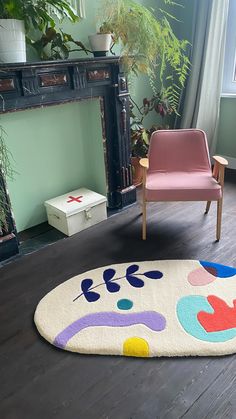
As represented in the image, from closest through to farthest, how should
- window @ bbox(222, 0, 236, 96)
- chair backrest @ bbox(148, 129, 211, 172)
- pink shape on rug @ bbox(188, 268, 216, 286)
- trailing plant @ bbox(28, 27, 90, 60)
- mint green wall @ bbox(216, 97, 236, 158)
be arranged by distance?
pink shape on rug @ bbox(188, 268, 216, 286), trailing plant @ bbox(28, 27, 90, 60), chair backrest @ bbox(148, 129, 211, 172), window @ bbox(222, 0, 236, 96), mint green wall @ bbox(216, 97, 236, 158)

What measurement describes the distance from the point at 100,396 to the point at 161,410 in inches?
9.8

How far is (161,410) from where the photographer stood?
49.2 inches

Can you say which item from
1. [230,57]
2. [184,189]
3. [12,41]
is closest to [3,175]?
[12,41]

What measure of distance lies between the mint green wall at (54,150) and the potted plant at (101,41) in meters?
0.18

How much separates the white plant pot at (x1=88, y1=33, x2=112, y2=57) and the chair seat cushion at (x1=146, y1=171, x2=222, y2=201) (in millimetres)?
1037

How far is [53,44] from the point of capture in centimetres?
218

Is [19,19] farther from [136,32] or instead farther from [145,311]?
[145,311]

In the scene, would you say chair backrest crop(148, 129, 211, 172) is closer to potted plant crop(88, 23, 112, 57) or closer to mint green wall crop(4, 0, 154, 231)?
mint green wall crop(4, 0, 154, 231)

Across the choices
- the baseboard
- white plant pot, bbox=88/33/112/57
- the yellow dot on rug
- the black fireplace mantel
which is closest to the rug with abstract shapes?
the yellow dot on rug

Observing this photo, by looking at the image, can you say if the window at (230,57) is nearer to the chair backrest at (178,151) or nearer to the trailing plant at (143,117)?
the trailing plant at (143,117)

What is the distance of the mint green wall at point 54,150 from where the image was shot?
233 centimetres

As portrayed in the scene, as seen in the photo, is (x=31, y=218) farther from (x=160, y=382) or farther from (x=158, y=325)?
(x=160, y=382)

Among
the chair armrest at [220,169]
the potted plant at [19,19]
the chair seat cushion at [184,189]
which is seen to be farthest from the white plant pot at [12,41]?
the chair armrest at [220,169]

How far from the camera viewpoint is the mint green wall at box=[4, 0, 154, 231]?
91.6 inches
